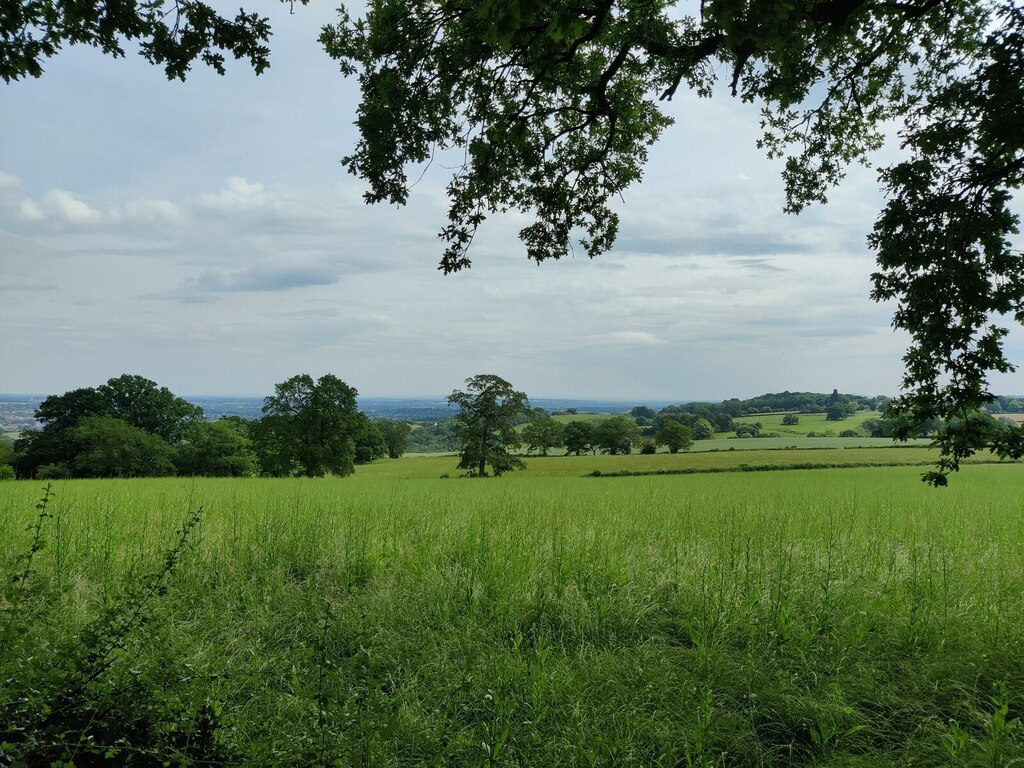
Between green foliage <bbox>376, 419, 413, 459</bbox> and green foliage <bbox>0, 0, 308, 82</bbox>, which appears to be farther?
green foliage <bbox>376, 419, 413, 459</bbox>

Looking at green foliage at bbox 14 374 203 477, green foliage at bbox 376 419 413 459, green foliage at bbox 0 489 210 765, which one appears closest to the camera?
green foliage at bbox 0 489 210 765

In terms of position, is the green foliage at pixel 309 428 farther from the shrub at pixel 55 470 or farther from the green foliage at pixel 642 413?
the green foliage at pixel 642 413

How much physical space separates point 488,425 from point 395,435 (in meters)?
29.7

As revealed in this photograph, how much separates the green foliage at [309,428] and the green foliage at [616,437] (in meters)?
28.1

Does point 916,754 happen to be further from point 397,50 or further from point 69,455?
point 69,455

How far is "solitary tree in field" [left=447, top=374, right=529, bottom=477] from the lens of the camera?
50.6m

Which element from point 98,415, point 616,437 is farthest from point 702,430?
point 98,415

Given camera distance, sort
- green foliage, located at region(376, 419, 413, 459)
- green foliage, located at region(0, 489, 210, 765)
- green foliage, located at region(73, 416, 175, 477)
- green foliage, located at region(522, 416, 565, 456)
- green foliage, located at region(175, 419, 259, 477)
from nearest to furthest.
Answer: green foliage, located at region(0, 489, 210, 765) < green foliage, located at region(73, 416, 175, 477) < green foliage, located at region(175, 419, 259, 477) < green foliage, located at region(522, 416, 565, 456) < green foliage, located at region(376, 419, 413, 459)

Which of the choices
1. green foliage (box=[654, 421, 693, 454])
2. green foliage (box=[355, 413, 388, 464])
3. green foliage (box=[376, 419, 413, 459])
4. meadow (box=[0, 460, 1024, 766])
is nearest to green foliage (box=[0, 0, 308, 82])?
meadow (box=[0, 460, 1024, 766])

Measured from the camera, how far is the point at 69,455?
4519cm

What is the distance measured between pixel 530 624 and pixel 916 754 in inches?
125

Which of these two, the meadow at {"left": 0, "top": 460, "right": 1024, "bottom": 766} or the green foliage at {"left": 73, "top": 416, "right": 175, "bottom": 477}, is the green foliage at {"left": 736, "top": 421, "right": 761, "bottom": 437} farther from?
the meadow at {"left": 0, "top": 460, "right": 1024, "bottom": 766}

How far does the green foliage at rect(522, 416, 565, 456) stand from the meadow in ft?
152

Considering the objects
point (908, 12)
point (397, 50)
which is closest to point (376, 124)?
point (397, 50)
